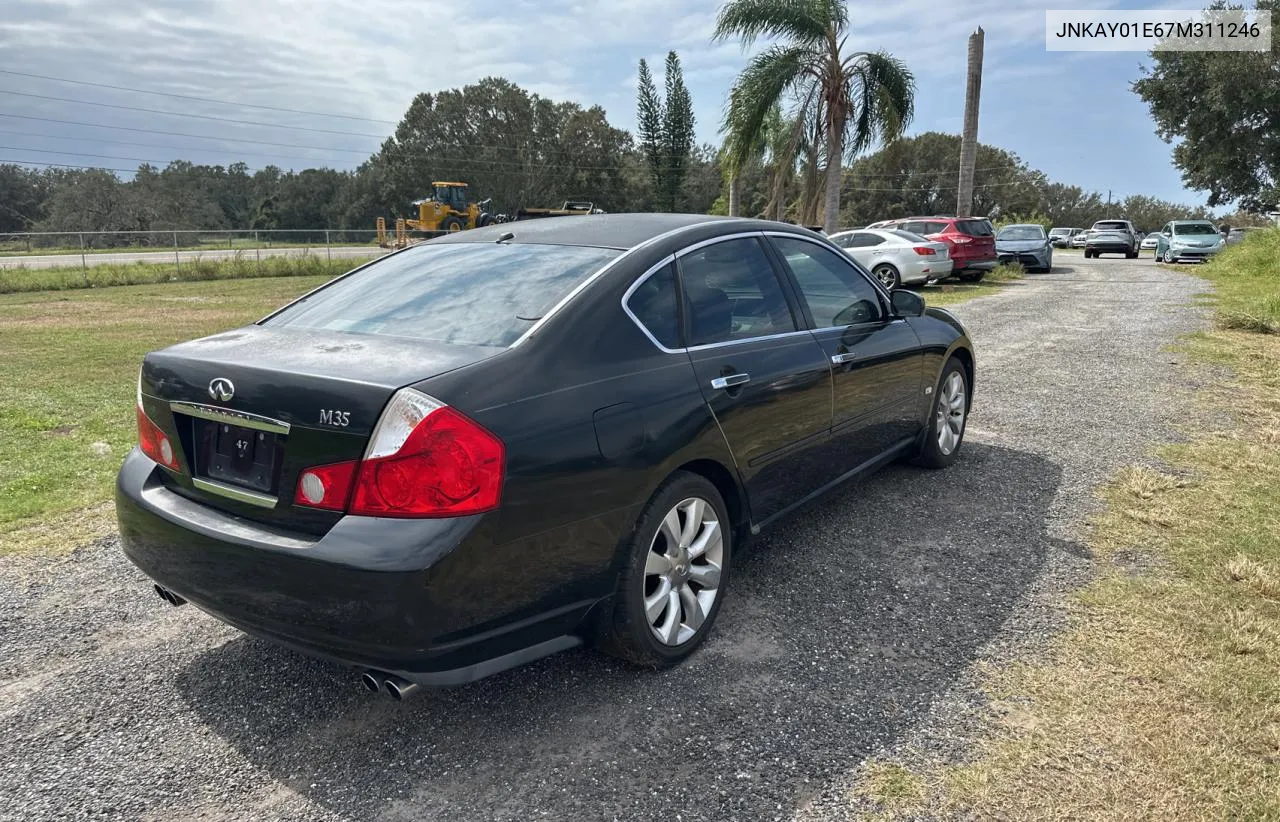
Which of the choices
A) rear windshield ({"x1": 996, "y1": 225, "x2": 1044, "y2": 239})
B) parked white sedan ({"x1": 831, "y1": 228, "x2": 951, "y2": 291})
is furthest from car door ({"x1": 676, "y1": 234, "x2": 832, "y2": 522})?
rear windshield ({"x1": 996, "y1": 225, "x2": 1044, "y2": 239})

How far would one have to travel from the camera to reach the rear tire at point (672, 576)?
282cm

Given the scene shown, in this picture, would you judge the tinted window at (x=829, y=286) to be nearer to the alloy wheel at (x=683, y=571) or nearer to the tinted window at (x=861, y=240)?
the alloy wheel at (x=683, y=571)

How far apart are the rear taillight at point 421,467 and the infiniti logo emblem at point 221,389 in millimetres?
500

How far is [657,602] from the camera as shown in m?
2.97

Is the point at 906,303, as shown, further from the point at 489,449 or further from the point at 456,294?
the point at 489,449

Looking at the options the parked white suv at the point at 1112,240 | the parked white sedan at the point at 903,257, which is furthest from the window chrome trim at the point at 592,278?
the parked white suv at the point at 1112,240

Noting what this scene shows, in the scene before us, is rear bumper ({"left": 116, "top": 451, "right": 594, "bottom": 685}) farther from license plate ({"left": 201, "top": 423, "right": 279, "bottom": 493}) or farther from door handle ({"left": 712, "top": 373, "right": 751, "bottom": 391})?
door handle ({"left": 712, "top": 373, "right": 751, "bottom": 391})

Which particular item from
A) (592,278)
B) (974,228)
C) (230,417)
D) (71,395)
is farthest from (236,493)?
(974,228)

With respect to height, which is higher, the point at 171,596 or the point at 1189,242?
the point at 1189,242

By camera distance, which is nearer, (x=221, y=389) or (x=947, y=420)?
(x=221, y=389)

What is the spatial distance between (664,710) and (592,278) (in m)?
1.49

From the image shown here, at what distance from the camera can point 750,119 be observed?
18484 millimetres

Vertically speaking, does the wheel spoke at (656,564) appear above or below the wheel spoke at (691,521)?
below

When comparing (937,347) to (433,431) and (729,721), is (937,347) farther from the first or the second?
(433,431)
